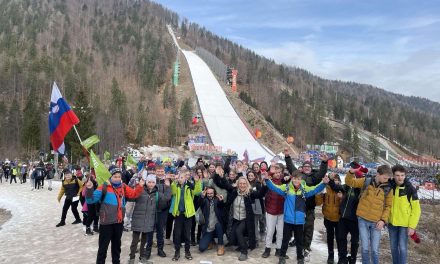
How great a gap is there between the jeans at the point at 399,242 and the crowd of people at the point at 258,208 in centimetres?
2

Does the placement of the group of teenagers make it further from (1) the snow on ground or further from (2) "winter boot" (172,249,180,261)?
(1) the snow on ground

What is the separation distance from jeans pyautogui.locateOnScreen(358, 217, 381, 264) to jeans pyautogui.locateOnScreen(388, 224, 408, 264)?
0.84 feet

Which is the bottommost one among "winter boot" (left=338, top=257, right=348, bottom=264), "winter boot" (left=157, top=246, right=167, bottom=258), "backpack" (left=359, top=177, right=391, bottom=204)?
"winter boot" (left=157, top=246, right=167, bottom=258)

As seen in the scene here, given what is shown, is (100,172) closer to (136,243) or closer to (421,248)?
(136,243)

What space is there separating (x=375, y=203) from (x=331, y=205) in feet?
3.74

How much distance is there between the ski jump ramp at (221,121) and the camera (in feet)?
167

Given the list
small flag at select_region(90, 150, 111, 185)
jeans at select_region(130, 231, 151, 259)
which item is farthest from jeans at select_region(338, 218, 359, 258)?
small flag at select_region(90, 150, 111, 185)

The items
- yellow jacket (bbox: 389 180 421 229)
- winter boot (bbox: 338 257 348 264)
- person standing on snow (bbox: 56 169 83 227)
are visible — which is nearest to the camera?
yellow jacket (bbox: 389 180 421 229)

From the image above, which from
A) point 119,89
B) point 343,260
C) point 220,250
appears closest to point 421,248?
point 343,260

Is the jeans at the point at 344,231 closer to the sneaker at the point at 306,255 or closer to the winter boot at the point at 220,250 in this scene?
the sneaker at the point at 306,255

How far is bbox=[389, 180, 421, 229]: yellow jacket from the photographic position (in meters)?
5.82

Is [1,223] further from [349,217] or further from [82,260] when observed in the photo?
[349,217]

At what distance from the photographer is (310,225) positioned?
291 inches

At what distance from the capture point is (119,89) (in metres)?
70.9
